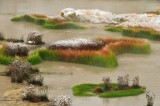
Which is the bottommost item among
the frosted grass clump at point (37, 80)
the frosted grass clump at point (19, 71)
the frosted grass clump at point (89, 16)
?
the frosted grass clump at point (37, 80)

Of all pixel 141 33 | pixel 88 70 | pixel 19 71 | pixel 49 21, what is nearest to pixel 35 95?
pixel 19 71

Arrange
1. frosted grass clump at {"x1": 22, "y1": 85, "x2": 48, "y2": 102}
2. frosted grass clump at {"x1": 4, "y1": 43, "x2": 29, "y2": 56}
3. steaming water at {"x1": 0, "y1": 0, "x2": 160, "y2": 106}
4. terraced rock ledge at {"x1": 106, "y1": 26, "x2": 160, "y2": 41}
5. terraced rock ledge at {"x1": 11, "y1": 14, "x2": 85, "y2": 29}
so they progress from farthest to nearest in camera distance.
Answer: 1. terraced rock ledge at {"x1": 11, "y1": 14, "x2": 85, "y2": 29}
2. terraced rock ledge at {"x1": 106, "y1": 26, "x2": 160, "y2": 41}
3. frosted grass clump at {"x1": 4, "y1": 43, "x2": 29, "y2": 56}
4. steaming water at {"x1": 0, "y1": 0, "x2": 160, "y2": 106}
5. frosted grass clump at {"x1": 22, "y1": 85, "x2": 48, "y2": 102}

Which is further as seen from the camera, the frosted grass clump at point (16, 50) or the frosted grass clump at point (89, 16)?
the frosted grass clump at point (89, 16)

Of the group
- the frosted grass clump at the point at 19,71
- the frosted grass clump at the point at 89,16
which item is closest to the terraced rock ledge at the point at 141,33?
the frosted grass clump at the point at 89,16

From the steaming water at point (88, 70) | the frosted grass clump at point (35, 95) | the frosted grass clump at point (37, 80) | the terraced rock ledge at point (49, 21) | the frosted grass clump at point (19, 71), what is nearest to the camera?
the frosted grass clump at point (35, 95)

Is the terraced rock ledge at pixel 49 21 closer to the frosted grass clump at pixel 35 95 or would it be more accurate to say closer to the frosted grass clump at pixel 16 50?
the frosted grass clump at pixel 16 50

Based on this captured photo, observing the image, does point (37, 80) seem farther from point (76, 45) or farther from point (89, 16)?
point (89, 16)

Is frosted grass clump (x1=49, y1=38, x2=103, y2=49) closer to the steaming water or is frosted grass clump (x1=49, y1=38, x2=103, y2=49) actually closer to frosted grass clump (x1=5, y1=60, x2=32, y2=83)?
the steaming water

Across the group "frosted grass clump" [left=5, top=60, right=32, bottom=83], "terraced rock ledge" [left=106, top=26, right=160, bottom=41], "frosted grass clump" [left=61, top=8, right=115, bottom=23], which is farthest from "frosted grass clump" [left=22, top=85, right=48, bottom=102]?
"frosted grass clump" [left=61, top=8, right=115, bottom=23]

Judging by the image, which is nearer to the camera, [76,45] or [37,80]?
[37,80]

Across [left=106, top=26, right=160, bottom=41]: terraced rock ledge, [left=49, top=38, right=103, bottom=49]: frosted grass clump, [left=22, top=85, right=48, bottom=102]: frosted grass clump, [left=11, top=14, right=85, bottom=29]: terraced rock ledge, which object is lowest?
[left=22, top=85, right=48, bottom=102]: frosted grass clump

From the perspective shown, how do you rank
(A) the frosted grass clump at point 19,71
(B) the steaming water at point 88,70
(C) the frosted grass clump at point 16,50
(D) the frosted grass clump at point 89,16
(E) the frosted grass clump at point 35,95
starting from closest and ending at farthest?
(E) the frosted grass clump at point 35,95
(B) the steaming water at point 88,70
(A) the frosted grass clump at point 19,71
(C) the frosted grass clump at point 16,50
(D) the frosted grass clump at point 89,16

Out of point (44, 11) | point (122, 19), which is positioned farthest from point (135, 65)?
point (44, 11)
